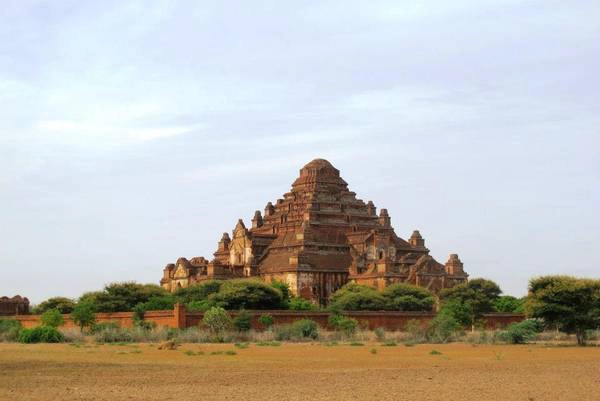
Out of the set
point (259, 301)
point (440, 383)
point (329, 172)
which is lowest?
point (440, 383)

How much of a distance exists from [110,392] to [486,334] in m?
33.6

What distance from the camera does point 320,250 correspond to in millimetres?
83375

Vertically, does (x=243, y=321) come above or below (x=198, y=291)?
below

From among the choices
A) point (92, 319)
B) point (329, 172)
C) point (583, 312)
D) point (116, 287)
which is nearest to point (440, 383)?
point (583, 312)

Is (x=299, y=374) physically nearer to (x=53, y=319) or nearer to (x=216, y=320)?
(x=216, y=320)

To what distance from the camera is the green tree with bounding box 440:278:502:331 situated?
67938 mm

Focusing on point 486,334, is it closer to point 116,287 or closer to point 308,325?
point 308,325

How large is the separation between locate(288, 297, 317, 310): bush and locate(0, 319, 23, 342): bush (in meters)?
18.2

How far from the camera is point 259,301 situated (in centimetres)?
6506

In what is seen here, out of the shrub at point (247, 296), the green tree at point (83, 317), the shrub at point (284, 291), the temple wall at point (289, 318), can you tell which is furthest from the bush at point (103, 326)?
the shrub at point (284, 291)

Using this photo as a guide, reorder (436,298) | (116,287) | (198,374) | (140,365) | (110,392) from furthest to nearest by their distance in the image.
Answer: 1. (436,298)
2. (116,287)
3. (140,365)
4. (198,374)
5. (110,392)

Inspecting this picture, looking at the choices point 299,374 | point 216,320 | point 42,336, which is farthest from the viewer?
point 216,320

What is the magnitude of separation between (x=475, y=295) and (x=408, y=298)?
473 centimetres

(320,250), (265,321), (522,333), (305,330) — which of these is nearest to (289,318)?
(265,321)
